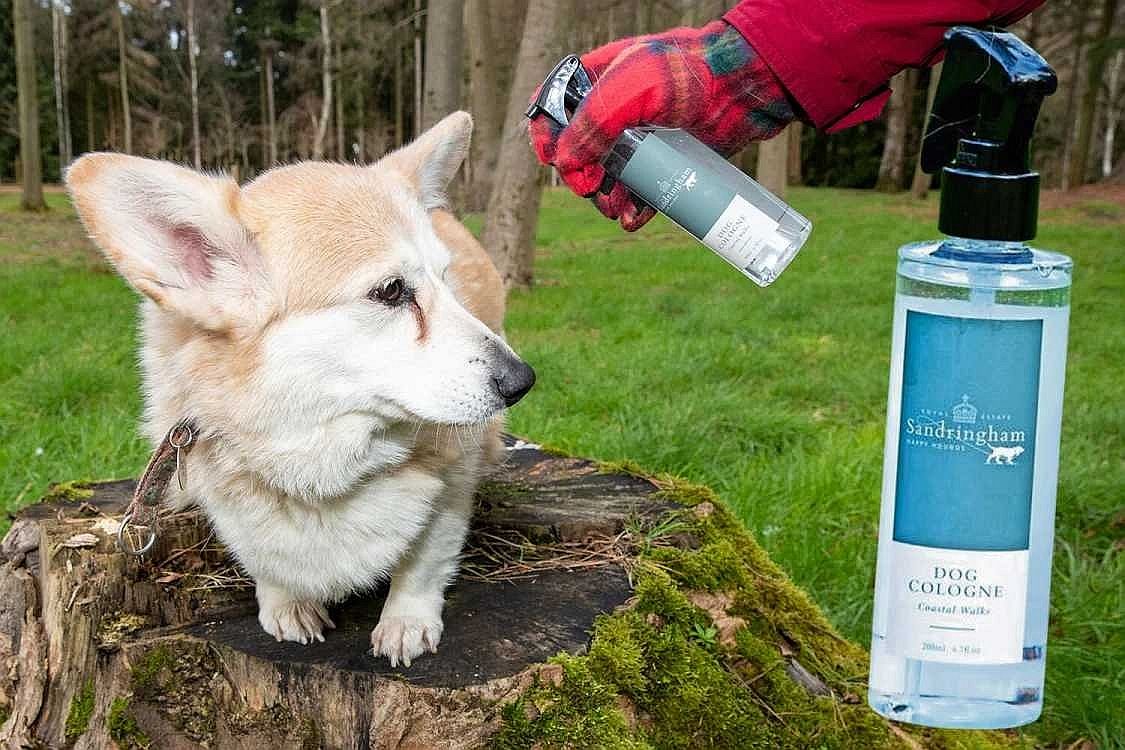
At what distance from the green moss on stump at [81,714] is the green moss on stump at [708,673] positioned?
875 millimetres

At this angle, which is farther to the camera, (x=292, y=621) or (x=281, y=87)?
(x=281, y=87)

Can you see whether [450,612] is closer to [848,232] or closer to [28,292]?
[28,292]

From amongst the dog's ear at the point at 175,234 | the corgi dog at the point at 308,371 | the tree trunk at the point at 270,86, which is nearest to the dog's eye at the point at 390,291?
the corgi dog at the point at 308,371

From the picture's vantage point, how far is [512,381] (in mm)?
1959

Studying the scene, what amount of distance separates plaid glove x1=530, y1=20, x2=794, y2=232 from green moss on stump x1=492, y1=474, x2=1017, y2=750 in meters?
0.84

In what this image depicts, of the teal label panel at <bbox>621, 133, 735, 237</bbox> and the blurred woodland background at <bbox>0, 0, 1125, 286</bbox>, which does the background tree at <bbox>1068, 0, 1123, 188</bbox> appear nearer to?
the blurred woodland background at <bbox>0, 0, 1125, 286</bbox>

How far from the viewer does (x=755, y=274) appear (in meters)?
1.72

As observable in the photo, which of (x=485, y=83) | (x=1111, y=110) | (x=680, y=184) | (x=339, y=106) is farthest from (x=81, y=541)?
(x=1111, y=110)

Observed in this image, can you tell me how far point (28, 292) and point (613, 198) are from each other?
8165 millimetres

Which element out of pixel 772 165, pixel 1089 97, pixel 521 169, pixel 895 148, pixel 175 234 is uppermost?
pixel 175 234

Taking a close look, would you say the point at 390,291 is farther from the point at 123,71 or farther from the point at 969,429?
the point at 123,71

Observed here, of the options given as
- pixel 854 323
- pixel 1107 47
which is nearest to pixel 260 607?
pixel 854 323

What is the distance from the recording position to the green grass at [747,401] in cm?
328

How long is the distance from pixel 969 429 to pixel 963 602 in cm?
26
